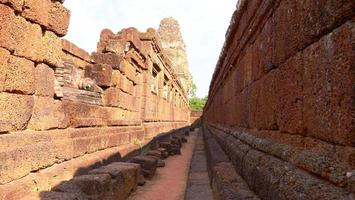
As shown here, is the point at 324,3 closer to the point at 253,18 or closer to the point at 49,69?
the point at 253,18

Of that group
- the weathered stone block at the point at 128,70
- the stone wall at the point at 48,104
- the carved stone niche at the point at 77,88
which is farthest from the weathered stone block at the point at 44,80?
the weathered stone block at the point at 128,70

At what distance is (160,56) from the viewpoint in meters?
16.6

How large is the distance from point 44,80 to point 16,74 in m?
0.78

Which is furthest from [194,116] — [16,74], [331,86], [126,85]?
[331,86]

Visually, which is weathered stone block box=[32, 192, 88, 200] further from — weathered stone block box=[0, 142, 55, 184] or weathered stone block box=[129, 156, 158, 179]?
weathered stone block box=[129, 156, 158, 179]

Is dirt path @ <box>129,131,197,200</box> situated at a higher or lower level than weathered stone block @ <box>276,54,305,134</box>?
lower

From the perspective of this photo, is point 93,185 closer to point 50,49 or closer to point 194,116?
point 50,49

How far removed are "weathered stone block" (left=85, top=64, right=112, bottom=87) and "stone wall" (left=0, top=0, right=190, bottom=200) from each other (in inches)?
1.0

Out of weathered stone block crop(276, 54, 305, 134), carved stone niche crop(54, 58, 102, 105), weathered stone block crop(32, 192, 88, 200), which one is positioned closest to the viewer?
weathered stone block crop(276, 54, 305, 134)

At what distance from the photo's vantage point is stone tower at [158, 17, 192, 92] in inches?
2045

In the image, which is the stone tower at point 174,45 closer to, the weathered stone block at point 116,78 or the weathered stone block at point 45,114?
the weathered stone block at point 116,78

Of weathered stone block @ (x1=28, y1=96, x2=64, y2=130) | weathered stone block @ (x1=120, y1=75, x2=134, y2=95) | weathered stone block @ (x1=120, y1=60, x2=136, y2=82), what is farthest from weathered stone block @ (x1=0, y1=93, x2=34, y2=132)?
weathered stone block @ (x1=120, y1=75, x2=134, y2=95)

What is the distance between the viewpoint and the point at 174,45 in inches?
2055

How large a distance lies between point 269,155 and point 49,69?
12.7 feet
